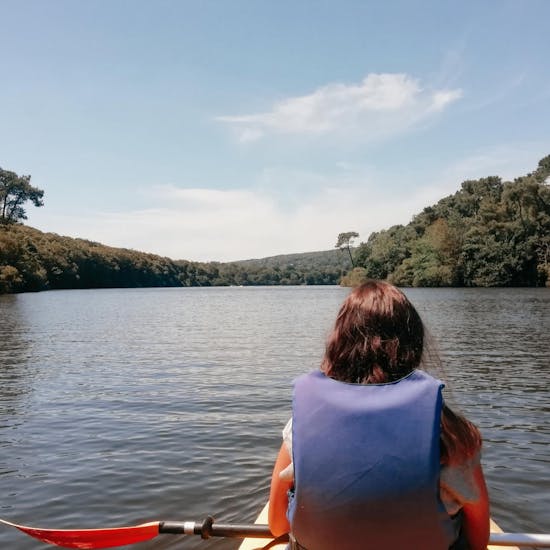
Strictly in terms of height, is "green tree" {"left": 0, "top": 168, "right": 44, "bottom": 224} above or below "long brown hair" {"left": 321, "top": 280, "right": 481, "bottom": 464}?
above

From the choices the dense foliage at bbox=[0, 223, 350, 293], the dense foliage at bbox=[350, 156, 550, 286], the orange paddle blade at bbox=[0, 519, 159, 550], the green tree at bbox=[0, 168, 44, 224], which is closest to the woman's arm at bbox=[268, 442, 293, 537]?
the orange paddle blade at bbox=[0, 519, 159, 550]

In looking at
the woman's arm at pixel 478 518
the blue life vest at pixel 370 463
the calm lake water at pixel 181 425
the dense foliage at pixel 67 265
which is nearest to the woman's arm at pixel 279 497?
the blue life vest at pixel 370 463

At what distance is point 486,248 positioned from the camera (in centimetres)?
8744

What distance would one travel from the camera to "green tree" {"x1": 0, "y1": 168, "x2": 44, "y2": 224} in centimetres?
12211

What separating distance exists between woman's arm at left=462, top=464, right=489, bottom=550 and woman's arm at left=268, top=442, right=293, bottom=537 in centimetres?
91

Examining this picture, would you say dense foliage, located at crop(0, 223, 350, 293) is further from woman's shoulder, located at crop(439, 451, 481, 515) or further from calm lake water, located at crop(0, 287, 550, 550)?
woman's shoulder, located at crop(439, 451, 481, 515)

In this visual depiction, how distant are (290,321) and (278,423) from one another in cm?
2590

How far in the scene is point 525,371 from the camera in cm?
1653

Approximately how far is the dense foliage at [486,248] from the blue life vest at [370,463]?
86.0 m

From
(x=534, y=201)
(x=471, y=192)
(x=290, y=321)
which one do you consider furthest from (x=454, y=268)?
(x=290, y=321)

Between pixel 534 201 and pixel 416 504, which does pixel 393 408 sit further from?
pixel 534 201

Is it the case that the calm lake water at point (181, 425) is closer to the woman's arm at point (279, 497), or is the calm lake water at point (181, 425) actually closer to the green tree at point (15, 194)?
the woman's arm at point (279, 497)

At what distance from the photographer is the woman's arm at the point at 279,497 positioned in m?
3.12

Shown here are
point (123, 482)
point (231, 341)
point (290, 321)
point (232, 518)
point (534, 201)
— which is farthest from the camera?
point (534, 201)
